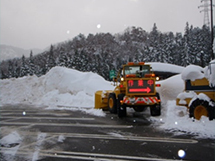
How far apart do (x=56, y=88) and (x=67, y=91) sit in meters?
1.78

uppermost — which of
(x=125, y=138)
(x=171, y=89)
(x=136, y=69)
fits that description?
(x=136, y=69)

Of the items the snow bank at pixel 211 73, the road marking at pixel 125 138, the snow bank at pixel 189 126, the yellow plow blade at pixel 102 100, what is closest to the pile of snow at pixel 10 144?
the road marking at pixel 125 138

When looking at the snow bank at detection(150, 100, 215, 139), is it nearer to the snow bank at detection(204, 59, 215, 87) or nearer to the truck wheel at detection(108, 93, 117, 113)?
the snow bank at detection(204, 59, 215, 87)

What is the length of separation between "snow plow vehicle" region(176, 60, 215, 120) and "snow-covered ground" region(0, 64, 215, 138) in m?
1.06

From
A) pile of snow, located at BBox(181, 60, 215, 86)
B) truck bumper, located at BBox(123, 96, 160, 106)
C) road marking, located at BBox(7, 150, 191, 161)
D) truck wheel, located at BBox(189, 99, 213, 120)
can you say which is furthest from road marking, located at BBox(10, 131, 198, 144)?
truck bumper, located at BBox(123, 96, 160, 106)

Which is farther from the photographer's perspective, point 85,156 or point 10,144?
point 10,144

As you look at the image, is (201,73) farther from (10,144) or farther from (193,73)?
(10,144)

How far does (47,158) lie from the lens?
4547 millimetres

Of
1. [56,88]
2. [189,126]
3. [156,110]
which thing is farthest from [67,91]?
[189,126]

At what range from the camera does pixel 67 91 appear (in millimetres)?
18516

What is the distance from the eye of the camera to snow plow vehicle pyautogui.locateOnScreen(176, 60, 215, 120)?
281 inches

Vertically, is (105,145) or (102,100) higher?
(102,100)

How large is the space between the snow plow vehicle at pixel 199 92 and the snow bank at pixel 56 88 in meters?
8.53

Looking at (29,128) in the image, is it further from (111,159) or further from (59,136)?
(111,159)
